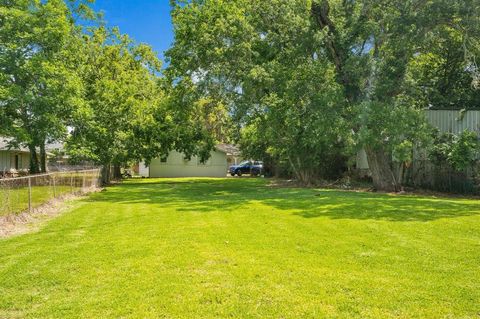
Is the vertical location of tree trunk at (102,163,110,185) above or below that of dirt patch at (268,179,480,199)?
above

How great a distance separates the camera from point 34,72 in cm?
1953

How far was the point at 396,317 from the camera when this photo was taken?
4293 mm

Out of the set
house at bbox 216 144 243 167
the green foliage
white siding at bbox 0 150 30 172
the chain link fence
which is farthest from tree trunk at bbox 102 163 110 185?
the green foliage

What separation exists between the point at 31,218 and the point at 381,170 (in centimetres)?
1564

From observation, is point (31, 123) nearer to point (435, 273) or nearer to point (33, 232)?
point (33, 232)

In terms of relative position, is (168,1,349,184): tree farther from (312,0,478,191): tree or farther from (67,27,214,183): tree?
(67,27,214,183): tree

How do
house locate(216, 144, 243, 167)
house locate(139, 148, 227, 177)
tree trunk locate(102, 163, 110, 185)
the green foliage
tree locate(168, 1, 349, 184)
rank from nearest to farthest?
→ the green foliage, tree locate(168, 1, 349, 184), tree trunk locate(102, 163, 110, 185), house locate(139, 148, 227, 177), house locate(216, 144, 243, 167)

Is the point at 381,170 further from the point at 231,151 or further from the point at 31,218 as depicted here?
the point at 231,151

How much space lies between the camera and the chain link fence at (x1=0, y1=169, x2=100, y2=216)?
9.80 m

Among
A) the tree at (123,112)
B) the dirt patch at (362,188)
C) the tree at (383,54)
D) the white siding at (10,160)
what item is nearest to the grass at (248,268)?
the tree at (383,54)

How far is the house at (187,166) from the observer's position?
42375mm

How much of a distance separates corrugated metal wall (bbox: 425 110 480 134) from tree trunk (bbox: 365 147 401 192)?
315 cm

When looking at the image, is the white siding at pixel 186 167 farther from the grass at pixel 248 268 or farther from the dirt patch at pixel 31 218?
the grass at pixel 248 268

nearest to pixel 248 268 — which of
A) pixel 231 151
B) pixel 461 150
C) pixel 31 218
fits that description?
pixel 31 218
